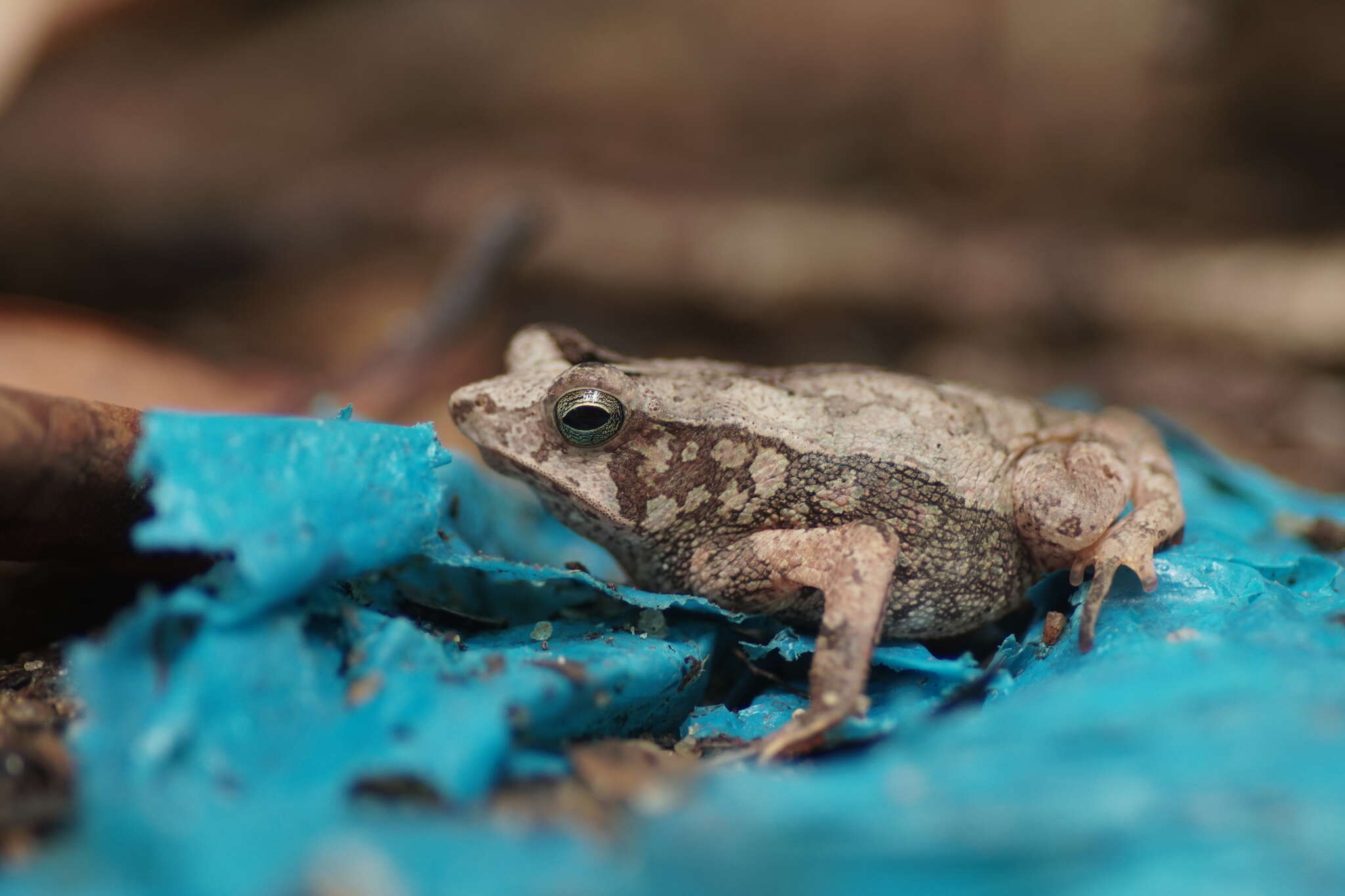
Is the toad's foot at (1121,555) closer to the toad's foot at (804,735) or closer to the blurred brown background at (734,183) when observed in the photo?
the toad's foot at (804,735)

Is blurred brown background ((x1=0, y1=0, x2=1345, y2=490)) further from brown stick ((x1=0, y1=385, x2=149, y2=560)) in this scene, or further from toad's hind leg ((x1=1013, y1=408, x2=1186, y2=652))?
brown stick ((x1=0, y1=385, x2=149, y2=560))

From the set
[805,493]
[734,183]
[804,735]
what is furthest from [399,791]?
[734,183]

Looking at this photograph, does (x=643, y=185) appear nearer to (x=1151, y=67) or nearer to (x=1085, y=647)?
(x=1151, y=67)

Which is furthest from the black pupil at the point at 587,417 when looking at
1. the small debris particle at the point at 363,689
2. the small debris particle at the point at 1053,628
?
the small debris particle at the point at 1053,628

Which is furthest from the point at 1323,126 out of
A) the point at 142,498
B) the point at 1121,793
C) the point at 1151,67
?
the point at 142,498

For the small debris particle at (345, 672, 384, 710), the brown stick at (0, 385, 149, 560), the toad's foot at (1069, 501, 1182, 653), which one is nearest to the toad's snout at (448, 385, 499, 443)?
the brown stick at (0, 385, 149, 560)
